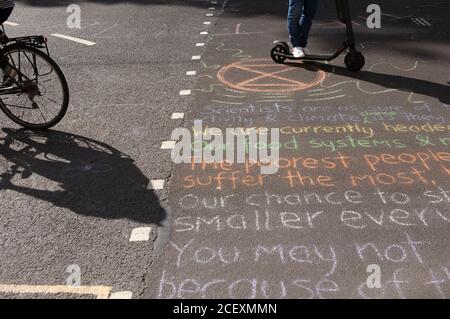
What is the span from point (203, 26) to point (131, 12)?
2259 millimetres

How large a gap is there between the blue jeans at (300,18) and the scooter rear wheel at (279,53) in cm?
20

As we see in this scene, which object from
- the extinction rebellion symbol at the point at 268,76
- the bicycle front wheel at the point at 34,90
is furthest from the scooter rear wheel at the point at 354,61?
the bicycle front wheel at the point at 34,90

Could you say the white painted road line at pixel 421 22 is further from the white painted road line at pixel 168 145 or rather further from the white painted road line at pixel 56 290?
the white painted road line at pixel 56 290

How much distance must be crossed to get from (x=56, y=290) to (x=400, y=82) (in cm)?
464

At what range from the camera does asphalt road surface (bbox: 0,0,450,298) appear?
288cm

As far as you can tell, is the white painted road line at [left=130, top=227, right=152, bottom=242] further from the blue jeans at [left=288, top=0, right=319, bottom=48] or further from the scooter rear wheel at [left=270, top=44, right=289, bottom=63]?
the blue jeans at [left=288, top=0, right=319, bottom=48]

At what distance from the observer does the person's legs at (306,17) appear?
639cm

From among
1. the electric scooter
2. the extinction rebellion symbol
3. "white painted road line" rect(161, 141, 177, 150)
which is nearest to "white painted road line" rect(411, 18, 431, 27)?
the electric scooter

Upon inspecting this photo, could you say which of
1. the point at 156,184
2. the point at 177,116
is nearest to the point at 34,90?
the point at 177,116

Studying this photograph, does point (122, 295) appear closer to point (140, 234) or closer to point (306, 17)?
point (140, 234)

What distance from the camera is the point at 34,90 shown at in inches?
187

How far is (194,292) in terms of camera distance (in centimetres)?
276

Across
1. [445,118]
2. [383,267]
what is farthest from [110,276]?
[445,118]

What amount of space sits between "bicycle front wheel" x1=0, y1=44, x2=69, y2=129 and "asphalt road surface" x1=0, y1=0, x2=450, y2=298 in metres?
0.20
